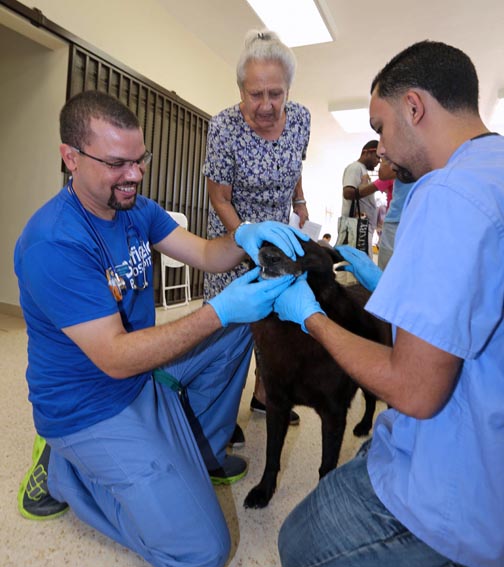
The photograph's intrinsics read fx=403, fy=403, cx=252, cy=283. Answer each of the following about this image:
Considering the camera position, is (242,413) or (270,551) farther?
(242,413)

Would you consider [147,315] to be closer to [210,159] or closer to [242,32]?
[210,159]

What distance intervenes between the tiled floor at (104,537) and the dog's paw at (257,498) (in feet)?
0.07

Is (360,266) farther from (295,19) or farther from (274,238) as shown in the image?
(295,19)

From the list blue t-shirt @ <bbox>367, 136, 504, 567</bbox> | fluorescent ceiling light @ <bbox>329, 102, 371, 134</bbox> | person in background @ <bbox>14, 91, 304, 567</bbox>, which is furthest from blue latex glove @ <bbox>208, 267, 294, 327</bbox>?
fluorescent ceiling light @ <bbox>329, 102, 371, 134</bbox>

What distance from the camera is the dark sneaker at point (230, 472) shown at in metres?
→ 1.63

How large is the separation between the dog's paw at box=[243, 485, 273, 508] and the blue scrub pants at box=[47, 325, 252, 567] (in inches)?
10.2

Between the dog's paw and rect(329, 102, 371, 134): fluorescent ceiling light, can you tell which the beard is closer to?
the dog's paw

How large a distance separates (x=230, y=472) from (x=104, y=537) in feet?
1.70

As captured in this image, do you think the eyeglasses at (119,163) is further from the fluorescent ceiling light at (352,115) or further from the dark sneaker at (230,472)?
the fluorescent ceiling light at (352,115)

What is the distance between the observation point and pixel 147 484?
3.87 feet

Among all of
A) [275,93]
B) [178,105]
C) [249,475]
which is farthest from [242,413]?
[178,105]

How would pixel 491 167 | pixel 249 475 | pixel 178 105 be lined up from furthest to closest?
pixel 178 105 → pixel 249 475 → pixel 491 167

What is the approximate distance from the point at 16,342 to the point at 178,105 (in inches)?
130

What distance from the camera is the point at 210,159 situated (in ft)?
6.34
